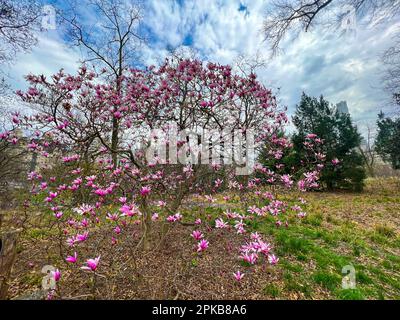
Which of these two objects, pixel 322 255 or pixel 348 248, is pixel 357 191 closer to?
pixel 348 248

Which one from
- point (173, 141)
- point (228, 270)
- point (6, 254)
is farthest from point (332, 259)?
point (6, 254)

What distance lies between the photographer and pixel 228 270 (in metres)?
2.79

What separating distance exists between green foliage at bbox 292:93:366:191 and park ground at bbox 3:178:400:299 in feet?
28.1

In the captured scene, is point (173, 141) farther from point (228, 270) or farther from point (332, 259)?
point (332, 259)

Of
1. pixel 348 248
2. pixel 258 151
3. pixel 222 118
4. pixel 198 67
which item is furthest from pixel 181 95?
pixel 348 248

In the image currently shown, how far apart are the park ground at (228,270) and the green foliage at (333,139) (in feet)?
28.1

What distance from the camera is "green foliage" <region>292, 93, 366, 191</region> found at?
12.3 metres

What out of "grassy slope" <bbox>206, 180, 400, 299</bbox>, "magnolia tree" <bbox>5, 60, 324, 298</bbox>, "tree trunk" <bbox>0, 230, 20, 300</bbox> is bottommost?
"grassy slope" <bbox>206, 180, 400, 299</bbox>

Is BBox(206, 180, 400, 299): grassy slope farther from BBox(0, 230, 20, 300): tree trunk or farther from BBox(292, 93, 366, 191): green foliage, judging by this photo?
BBox(292, 93, 366, 191): green foliage

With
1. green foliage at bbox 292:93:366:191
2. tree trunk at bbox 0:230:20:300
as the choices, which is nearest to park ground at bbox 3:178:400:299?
tree trunk at bbox 0:230:20:300

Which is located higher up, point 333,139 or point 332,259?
point 333,139

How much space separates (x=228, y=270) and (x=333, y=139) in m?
14.1

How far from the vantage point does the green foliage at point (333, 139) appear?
483 inches
